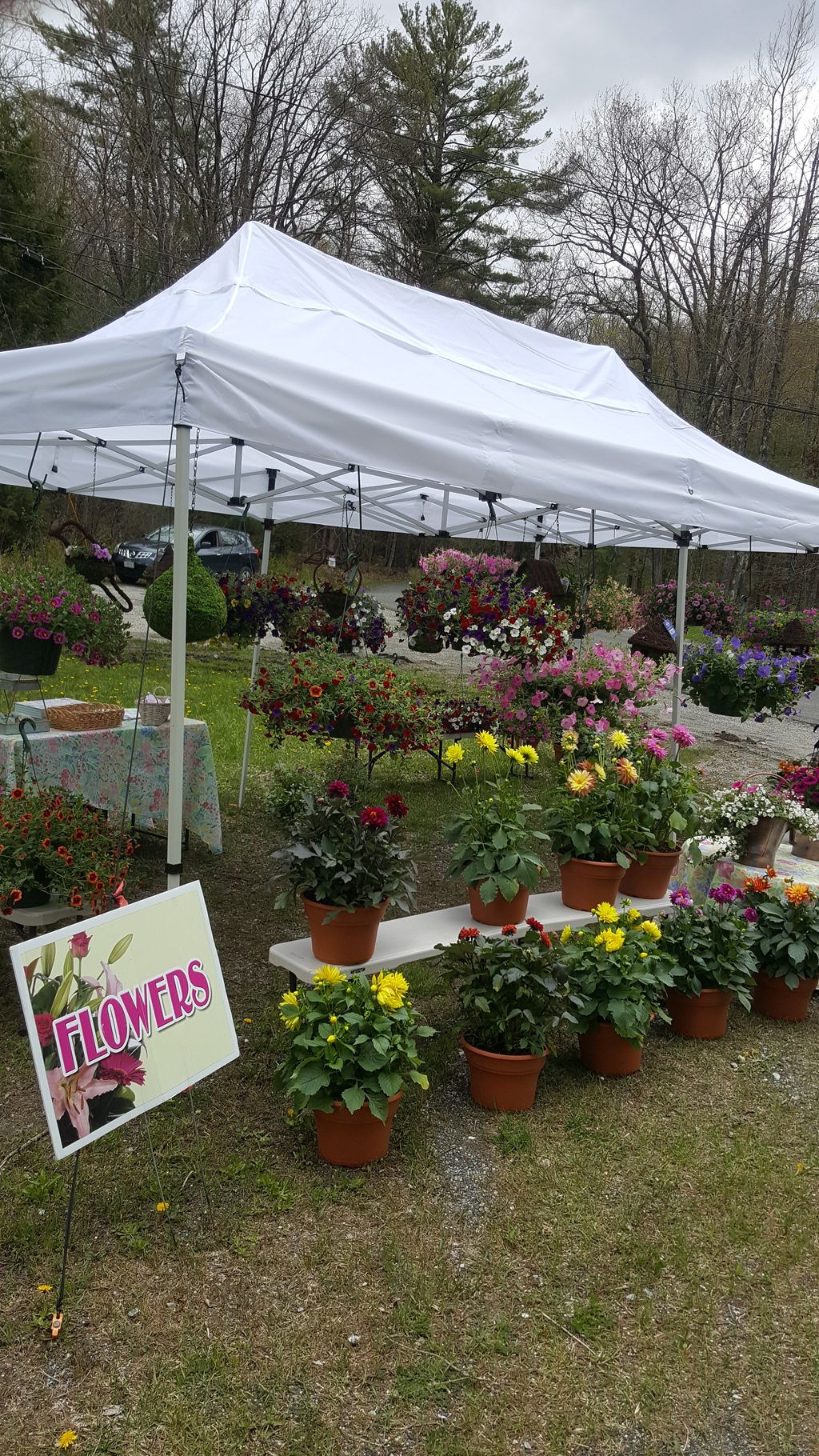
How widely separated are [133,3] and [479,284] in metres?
8.52

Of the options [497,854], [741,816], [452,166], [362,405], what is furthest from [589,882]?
[452,166]

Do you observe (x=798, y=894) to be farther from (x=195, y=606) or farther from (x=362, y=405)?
(x=195, y=606)

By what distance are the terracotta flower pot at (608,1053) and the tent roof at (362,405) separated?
1.77 meters

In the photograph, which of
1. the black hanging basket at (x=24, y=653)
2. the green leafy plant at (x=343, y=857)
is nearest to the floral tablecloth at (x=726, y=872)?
the green leafy plant at (x=343, y=857)

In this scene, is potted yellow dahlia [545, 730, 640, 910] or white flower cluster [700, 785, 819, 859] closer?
potted yellow dahlia [545, 730, 640, 910]

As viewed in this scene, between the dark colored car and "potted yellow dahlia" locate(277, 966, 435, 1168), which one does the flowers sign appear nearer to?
"potted yellow dahlia" locate(277, 966, 435, 1168)

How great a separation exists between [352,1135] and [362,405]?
206cm

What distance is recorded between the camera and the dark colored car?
12.9m

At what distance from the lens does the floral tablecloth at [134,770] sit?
4266 mm

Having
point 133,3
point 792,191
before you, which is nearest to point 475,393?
point 133,3

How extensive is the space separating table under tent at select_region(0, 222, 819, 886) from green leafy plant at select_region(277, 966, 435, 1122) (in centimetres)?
65

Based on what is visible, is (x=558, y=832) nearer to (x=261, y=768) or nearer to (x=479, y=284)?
(x=261, y=768)

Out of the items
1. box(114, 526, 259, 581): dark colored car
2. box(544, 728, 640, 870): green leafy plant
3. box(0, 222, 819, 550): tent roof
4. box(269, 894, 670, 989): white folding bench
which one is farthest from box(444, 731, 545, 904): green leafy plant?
box(114, 526, 259, 581): dark colored car

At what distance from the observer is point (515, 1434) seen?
1.80 m
